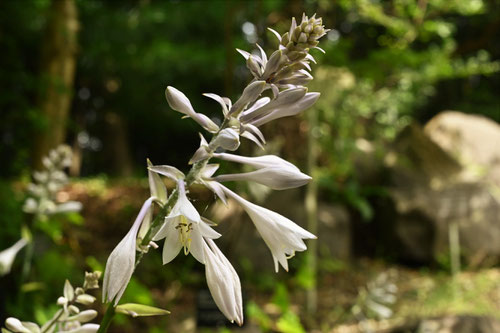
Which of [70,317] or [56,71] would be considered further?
[56,71]

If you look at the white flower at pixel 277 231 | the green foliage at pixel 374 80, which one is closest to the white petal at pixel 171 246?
the white flower at pixel 277 231

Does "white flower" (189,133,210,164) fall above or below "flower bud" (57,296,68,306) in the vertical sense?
above

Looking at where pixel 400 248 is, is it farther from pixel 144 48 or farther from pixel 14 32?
pixel 14 32

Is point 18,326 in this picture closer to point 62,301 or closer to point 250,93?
point 62,301

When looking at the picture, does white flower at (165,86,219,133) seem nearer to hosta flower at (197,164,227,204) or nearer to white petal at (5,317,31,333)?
hosta flower at (197,164,227,204)

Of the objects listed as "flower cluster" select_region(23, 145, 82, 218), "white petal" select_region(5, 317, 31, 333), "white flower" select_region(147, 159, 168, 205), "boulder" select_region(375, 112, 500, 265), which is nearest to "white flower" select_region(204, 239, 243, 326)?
"white flower" select_region(147, 159, 168, 205)

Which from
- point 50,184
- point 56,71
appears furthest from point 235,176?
point 56,71
